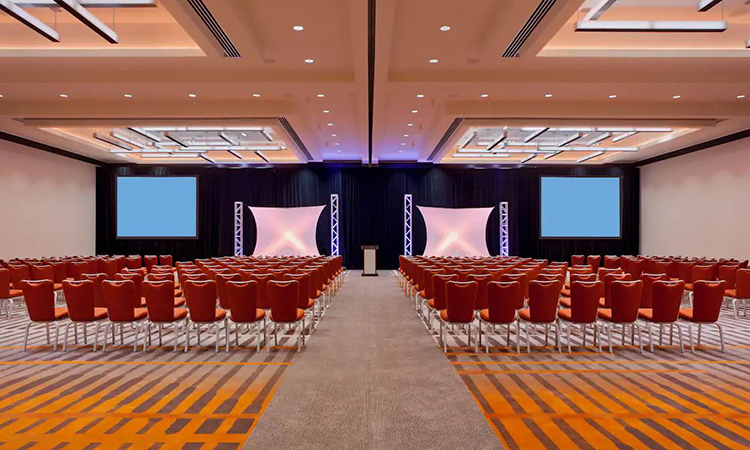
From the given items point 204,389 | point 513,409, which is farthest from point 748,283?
point 204,389

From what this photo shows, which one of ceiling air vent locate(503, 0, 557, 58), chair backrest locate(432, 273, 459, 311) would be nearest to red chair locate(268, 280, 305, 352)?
A: chair backrest locate(432, 273, 459, 311)

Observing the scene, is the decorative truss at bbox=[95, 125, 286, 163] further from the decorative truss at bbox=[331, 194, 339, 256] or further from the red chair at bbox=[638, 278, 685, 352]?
the red chair at bbox=[638, 278, 685, 352]

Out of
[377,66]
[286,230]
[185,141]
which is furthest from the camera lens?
[286,230]

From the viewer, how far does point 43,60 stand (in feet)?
25.7

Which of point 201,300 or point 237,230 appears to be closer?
point 201,300

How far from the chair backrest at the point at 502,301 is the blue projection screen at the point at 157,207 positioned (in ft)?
52.9

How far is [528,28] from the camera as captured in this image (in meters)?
6.64

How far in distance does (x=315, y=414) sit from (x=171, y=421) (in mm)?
1095

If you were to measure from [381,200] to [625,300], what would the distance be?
14.3 metres

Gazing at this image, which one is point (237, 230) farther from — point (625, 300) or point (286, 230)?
point (625, 300)

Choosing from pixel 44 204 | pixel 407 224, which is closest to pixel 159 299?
pixel 44 204

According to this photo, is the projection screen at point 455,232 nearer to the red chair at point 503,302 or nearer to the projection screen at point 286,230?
the projection screen at point 286,230

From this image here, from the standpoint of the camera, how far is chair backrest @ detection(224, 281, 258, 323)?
Result: 5754 millimetres

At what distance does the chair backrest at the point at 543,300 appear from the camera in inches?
223
